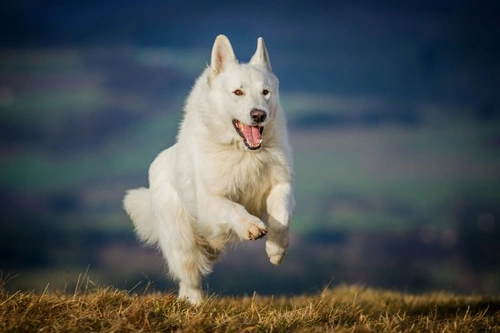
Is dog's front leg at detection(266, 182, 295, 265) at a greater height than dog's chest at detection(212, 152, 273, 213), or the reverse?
dog's chest at detection(212, 152, 273, 213)

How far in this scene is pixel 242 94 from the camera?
7.35m

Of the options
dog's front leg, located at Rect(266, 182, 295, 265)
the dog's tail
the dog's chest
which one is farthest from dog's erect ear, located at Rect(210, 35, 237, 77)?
the dog's tail

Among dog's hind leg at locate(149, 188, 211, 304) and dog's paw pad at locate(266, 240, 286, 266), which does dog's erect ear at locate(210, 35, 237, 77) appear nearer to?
dog's hind leg at locate(149, 188, 211, 304)

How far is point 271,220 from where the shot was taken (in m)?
7.19

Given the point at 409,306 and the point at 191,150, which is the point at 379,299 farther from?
the point at 191,150

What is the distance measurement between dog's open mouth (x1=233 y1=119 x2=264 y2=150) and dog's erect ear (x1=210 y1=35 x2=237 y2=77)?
71cm

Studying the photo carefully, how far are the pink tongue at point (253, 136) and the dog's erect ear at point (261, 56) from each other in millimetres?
895

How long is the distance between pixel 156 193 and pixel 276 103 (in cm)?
231

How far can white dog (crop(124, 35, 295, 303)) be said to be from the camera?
7168mm

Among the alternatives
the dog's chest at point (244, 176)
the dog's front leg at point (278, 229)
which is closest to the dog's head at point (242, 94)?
the dog's chest at point (244, 176)

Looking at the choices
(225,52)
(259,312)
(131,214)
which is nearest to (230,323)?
(259,312)

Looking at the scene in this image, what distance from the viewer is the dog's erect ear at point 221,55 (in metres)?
7.74

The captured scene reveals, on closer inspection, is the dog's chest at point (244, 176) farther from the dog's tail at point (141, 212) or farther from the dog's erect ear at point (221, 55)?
the dog's tail at point (141, 212)

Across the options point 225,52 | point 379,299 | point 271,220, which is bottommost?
point 379,299
